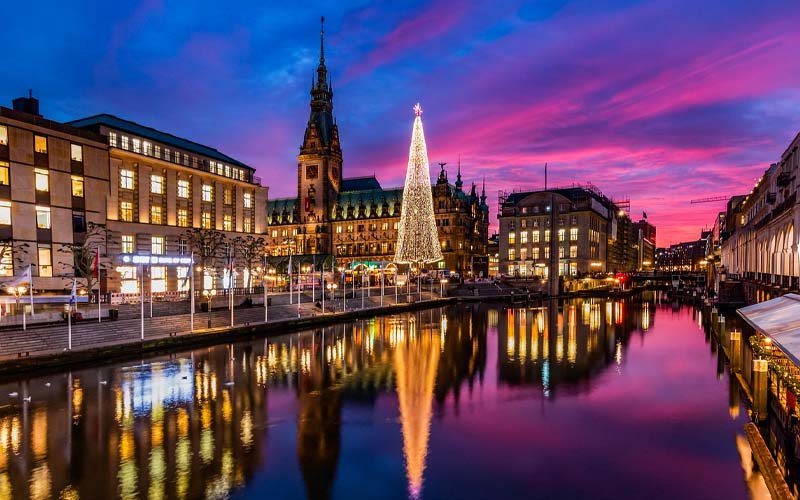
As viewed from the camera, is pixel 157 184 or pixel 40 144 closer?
pixel 40 144

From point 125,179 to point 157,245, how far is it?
10023mm

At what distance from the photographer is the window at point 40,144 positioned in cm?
5372

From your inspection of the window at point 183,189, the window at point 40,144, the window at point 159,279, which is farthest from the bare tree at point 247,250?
the window at point 40,144

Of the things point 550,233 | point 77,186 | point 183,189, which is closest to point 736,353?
point 77,186

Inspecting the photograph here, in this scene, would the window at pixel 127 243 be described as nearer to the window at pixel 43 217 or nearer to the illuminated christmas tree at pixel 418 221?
the window at pixel 43 217

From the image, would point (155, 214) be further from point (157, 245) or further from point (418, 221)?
point (418, 221)

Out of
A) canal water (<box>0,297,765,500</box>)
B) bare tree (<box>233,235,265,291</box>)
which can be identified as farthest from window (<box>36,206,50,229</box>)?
canal water (<box>0,297,765,500</box>)

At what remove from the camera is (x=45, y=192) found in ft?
179

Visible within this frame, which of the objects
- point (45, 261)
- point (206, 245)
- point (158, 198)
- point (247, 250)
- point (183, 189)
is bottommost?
point (45, 261)

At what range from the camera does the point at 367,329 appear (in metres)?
57.9

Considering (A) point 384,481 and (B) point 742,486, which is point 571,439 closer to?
(B) point 742,486

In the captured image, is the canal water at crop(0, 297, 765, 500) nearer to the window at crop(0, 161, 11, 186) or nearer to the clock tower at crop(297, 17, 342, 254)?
the window at crop(0, 161, 11, 186)

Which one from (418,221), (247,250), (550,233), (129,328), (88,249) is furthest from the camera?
(550,233)

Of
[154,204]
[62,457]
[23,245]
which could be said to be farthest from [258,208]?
[62,457]
